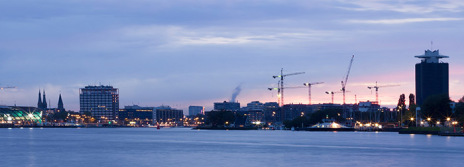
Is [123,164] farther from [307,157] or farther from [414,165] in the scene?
[414,165]

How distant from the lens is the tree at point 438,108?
154250 millimetres

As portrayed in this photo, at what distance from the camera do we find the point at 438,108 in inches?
6073

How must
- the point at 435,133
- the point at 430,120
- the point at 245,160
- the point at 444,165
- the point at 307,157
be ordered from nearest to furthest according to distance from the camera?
the point at 444,165 < the point at 245,160 < the point at 307,157 < the point at 435,133 < the point at 430,120

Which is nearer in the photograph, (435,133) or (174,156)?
(174,156)

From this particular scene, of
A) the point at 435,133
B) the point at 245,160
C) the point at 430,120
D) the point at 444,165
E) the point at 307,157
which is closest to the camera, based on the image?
the point at 444,165

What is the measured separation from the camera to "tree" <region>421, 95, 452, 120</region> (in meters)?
154

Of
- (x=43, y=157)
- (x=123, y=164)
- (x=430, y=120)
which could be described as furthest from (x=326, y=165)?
(x=430, y=120)

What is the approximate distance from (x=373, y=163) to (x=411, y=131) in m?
111

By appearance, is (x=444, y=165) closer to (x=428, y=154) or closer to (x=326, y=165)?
(x=326, y=165)

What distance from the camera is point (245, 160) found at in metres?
64.4

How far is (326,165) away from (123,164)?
57.7ft

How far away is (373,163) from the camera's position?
59500 mm

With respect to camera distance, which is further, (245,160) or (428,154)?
(428,154)

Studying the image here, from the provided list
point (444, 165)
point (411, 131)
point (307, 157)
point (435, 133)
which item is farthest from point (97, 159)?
point (411, 131)
